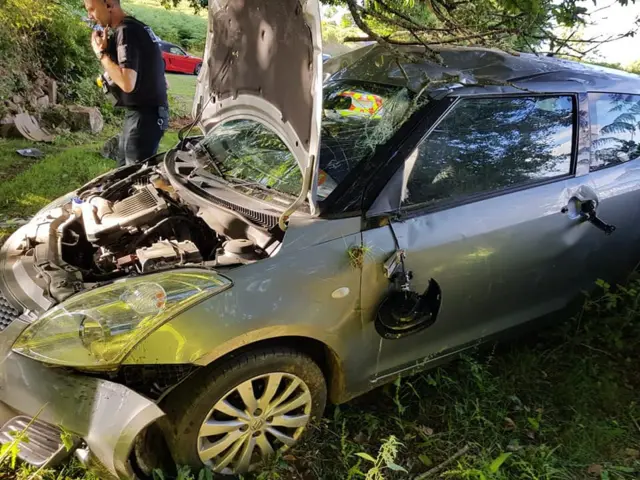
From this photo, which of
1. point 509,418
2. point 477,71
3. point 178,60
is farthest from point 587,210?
point 178,60

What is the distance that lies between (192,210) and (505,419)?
178 centimetres

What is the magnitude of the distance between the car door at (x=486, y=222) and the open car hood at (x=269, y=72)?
439 mm

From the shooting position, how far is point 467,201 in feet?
7.68

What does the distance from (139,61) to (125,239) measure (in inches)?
71.0

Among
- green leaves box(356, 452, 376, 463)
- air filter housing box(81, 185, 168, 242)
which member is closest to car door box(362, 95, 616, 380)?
green leaves box(356, 452, 376, 463)

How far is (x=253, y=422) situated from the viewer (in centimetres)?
205

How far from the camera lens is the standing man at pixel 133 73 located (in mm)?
3625

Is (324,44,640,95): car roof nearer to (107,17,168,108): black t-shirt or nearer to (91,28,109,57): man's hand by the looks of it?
(107,17,168,108): black t-shirt

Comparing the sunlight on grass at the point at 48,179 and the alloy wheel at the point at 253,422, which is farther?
the sunlight on grass at the point at 48,179

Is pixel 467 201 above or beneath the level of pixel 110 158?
above

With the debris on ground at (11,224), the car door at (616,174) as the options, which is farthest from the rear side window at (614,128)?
the debris on ground at (11,224)

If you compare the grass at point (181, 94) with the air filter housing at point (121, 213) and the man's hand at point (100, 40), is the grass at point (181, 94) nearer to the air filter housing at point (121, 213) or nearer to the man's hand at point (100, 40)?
the man's hand at point (100, 40)

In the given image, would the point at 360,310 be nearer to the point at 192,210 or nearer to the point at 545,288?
the point at 192,210

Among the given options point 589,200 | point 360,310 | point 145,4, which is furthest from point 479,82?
point 145,4
